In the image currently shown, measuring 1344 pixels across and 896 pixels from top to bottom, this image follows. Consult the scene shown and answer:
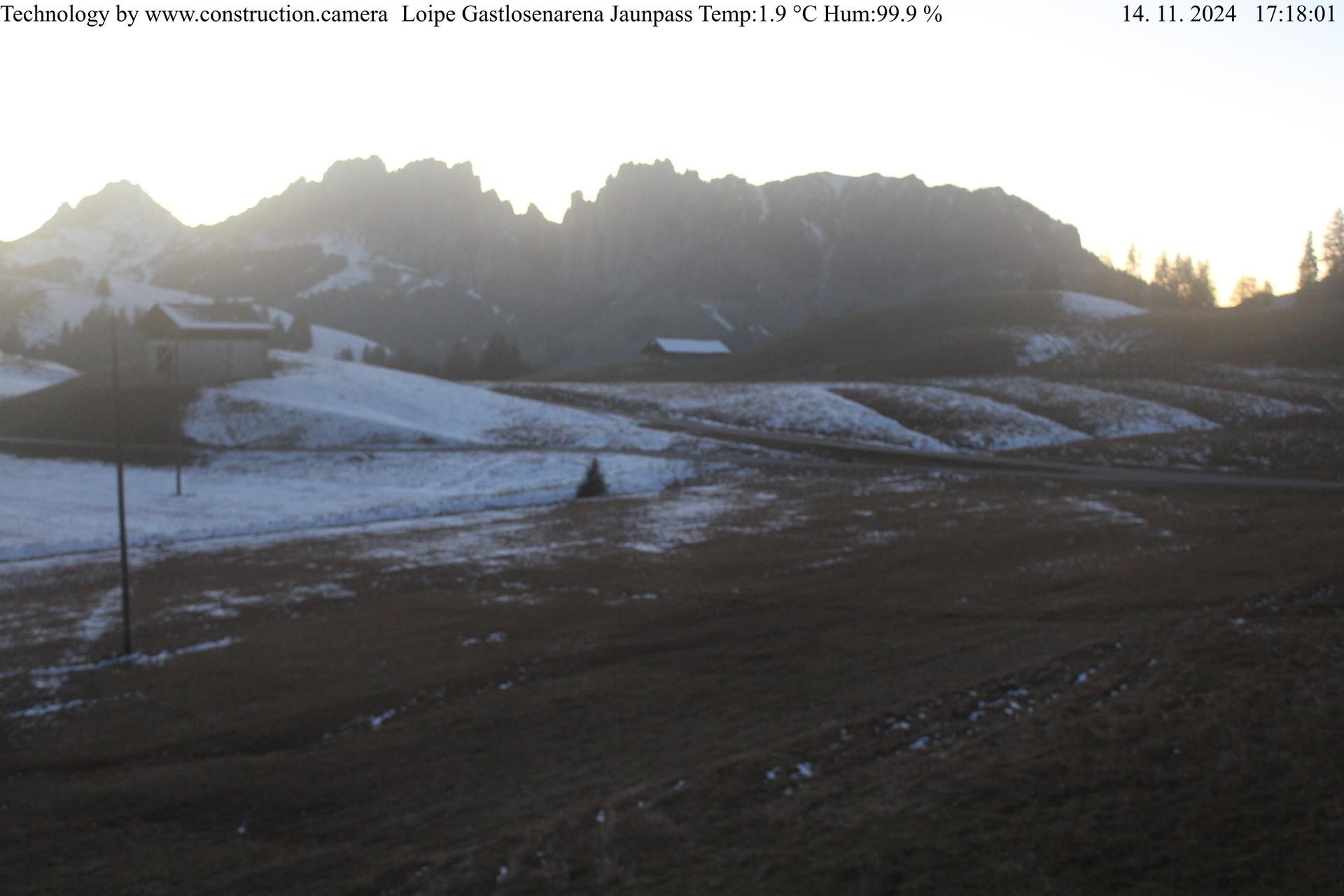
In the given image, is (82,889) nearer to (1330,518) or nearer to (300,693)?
(300,693)

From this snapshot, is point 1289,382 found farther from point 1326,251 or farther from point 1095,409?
point 1326,251

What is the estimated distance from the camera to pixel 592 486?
5856cm

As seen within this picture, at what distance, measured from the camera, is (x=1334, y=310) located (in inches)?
5103

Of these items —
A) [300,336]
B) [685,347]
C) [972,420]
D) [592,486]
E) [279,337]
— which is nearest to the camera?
[592,486]

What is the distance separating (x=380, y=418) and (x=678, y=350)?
81919 mm

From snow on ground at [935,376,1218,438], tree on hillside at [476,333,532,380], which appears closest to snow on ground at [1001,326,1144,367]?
snow on ground at [935,376,1218,438]

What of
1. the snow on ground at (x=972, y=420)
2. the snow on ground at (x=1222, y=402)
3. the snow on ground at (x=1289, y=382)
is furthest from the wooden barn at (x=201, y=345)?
the snow on ground at (x=1289, y=382)

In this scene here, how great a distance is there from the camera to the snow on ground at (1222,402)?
8406 centimetres

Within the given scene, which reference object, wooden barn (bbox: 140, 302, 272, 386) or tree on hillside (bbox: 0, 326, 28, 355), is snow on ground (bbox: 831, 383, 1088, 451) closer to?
wooden barn (bbox: 140, 302, 272, 386)

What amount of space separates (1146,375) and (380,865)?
107777 mm

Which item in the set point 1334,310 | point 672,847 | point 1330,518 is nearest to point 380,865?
point 672,847

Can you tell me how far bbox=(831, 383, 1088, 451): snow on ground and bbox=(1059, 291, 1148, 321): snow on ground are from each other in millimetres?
64032

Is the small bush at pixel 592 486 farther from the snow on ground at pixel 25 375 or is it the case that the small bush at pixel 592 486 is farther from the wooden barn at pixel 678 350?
the wooden barn at pixel 678 350

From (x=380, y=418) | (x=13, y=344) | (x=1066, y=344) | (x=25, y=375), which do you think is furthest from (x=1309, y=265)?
(x=13, y=344)
